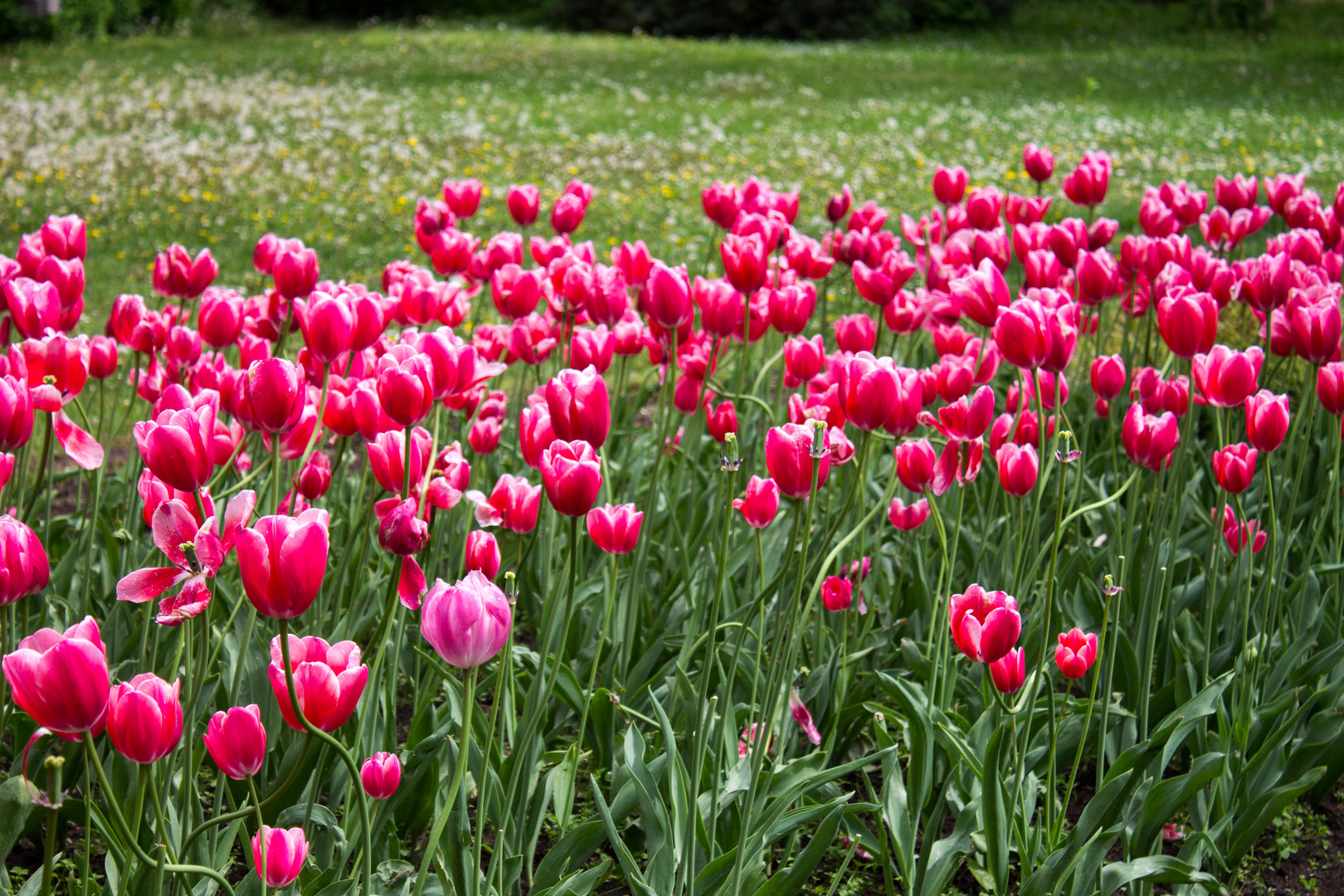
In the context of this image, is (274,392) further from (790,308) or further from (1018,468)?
(790,308)

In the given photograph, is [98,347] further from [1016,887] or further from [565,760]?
[1016,887]

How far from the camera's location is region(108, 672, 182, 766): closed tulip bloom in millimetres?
1194

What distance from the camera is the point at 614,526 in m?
1.85

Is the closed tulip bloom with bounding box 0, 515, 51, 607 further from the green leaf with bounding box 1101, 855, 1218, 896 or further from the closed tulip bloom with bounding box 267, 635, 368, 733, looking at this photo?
the green leaf with bounding box 1101, 855, 1218, 896

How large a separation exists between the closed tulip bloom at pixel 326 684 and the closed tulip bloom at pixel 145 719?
0.38ft

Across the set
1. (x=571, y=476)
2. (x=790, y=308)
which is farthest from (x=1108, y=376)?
(x=571, y=476)

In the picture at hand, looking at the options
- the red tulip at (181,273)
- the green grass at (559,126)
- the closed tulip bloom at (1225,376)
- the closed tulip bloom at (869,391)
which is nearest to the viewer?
the closed tulip bloom at (869,391)

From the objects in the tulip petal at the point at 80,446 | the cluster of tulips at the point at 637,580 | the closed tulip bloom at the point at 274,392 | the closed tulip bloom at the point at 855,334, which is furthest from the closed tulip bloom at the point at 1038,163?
the tulip petal at the point at 80,446

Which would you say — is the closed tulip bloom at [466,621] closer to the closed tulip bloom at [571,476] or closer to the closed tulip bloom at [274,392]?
the closed tulip bloom at [571,476]

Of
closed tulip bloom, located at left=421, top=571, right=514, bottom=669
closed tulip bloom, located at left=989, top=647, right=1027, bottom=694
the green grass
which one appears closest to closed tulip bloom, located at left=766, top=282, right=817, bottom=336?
closed tulip bloom, located at left=989, top=647, right=1027, bottom=694

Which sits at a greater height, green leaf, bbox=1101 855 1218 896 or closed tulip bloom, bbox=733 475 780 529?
closed tulip bloom, bbox=733 475 780 529

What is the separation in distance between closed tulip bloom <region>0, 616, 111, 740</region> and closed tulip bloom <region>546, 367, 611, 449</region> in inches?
29.0

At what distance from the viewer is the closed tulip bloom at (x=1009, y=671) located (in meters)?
1.77

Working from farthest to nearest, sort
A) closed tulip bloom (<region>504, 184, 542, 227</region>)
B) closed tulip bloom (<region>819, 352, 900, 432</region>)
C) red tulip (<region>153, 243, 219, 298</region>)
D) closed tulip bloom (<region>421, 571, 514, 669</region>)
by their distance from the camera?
1. closed tulip bloom (<region>504, 184, 542, 227</region>)
2. red tulip (<region>153, 243, 219, 298</region>)
3. closed tulip bloom (<region>819, 352, 900, 432</region>)
4. closed tulip bloom (<region>421, 571, 514, 669</region>)
